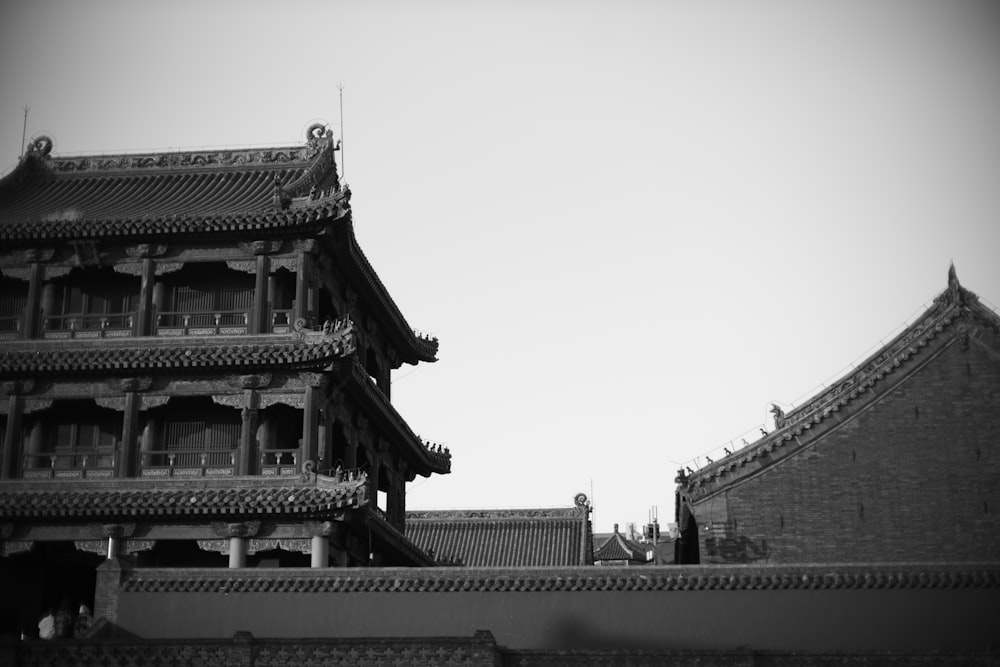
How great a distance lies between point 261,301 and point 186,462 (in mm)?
→ 4535

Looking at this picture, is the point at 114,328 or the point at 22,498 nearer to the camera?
the point at 22,498

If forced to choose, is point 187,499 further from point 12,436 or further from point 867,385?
point 867,385

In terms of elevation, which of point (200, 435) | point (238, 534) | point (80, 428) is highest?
point (80, 428)

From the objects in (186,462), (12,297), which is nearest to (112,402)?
(186,462)

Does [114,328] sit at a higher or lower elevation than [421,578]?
higher

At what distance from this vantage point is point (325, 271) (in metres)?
36.0

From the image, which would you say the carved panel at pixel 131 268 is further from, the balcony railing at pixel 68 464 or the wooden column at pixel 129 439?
the balcony railing at pixel 68 464

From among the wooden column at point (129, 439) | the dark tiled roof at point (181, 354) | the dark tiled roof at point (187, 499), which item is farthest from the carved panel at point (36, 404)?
the dark tiled roof at point (187, 499)

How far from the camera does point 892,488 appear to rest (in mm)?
33250

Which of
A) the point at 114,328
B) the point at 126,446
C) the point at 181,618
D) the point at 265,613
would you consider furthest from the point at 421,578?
the point at 114,328

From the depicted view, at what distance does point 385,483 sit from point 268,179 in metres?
10.2

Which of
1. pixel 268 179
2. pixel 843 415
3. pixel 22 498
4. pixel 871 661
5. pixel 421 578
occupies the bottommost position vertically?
pixel 871 661

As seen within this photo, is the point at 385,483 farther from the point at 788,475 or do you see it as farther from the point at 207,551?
the point at 788,475

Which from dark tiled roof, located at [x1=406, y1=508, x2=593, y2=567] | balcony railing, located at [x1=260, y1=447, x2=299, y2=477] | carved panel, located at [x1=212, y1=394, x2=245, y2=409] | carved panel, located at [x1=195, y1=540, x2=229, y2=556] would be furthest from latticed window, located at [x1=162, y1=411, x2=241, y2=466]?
dark tiled roof, located at [x1=406, y1=508, x2=593, y2=567]
